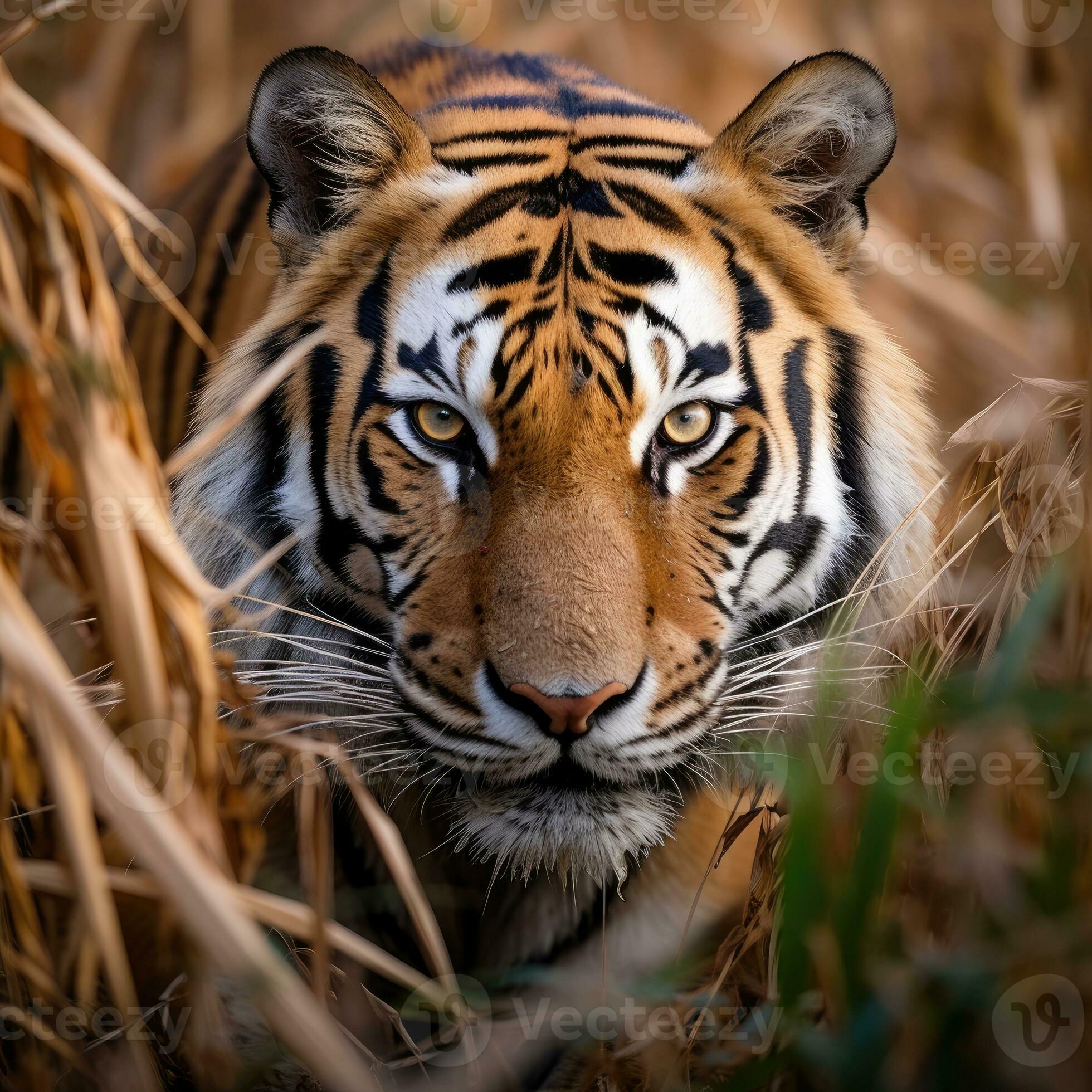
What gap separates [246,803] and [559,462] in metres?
0.49

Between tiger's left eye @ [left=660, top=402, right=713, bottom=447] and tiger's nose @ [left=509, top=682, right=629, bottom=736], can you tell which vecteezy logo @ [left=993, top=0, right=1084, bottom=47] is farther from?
tiger's nose @ [left=509, top=682, right=629, bottom=736]

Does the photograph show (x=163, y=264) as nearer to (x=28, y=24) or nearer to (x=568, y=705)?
(x=28, y=24)

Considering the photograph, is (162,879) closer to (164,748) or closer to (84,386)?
(164,748)

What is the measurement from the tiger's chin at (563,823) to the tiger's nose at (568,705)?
0.13 metres

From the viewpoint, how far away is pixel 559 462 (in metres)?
1.15

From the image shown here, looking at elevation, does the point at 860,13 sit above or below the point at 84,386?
above

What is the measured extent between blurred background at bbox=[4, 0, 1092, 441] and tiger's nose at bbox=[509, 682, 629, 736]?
181 centimetres

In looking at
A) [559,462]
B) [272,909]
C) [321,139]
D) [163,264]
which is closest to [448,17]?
[163,264]

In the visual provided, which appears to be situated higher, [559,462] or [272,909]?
[559,462]

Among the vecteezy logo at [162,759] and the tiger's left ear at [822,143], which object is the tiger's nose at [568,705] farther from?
the tiger's left ear at [822,143]

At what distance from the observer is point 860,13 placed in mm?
3129

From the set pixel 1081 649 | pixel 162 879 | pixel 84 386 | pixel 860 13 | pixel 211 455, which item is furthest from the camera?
pixel 860 13

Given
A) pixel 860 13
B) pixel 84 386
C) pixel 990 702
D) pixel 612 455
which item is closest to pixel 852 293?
pixel 612 455

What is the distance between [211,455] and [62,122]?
1.90 m
